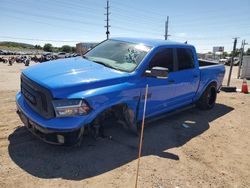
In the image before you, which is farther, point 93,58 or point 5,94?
point 5,94

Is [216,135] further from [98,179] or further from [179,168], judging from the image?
[98,179]

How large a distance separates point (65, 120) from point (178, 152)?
210cm

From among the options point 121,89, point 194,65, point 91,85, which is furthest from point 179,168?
point 194,65

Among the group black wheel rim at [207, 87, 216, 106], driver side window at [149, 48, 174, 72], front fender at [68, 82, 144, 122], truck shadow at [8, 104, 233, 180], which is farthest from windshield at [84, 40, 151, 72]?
black wheel rim at [207, 87, 216, 106]

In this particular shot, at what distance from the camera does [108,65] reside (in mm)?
4508

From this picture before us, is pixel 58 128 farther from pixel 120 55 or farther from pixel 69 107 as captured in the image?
pixel 120 55

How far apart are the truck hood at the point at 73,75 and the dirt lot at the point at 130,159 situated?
1132 millimetres

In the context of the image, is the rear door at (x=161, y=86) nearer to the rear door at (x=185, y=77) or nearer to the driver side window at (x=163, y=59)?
the driver side window at (x=163, y=59)

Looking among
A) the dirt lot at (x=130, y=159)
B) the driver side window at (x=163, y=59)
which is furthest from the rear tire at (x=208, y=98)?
the driver side window at (x=163, y=59)

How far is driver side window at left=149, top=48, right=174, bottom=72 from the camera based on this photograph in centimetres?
475

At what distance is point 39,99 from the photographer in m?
3.61

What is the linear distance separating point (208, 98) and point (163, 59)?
280 cm

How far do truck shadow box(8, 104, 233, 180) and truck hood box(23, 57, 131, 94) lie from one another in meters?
1.03

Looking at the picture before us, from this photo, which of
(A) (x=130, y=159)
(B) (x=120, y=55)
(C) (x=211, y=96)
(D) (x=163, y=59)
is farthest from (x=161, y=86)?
(C) (x=211, y=96)
